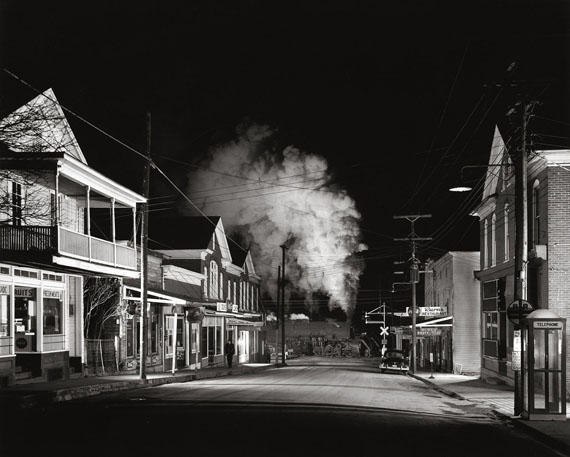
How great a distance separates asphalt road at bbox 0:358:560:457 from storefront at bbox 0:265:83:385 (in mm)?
4946

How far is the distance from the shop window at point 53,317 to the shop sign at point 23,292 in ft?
3.45

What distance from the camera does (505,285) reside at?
3134 cm

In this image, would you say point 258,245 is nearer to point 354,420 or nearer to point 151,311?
point 151,311

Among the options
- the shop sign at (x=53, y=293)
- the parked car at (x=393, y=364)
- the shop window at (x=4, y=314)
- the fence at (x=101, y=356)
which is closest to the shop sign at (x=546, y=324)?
the shop window at (x=4, y=314)

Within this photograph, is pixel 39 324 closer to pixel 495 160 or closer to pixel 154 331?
pixel 154 331

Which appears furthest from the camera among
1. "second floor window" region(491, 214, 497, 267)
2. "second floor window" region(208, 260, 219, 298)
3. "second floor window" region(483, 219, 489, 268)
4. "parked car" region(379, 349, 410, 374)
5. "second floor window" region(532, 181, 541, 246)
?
"second floor window" region(208, 260, 219, 298)

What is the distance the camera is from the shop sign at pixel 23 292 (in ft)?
83.7

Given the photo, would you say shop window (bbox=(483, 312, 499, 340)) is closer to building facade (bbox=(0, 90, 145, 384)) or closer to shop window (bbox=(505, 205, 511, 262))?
shop window (bbox=(505, 205, 511, 262))

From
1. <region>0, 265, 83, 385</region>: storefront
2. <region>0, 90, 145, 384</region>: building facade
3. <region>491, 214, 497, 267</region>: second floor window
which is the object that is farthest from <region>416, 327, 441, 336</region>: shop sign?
<region>0, 265, 83, 385</region>: storefront

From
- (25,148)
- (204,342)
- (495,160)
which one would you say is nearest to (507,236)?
(495,160)

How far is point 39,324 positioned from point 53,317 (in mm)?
1564

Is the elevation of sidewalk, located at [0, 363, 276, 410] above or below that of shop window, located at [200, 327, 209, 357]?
above

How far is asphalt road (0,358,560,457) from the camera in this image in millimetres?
11453

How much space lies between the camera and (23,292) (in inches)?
1016
